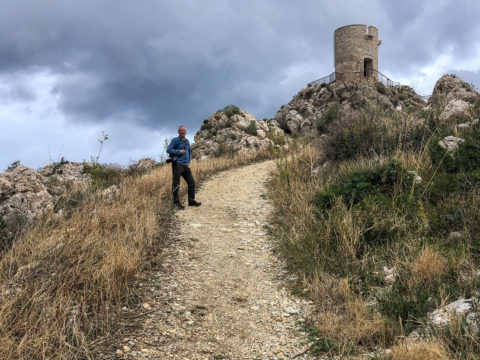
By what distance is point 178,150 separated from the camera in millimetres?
8180

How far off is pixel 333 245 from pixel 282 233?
1.17 m

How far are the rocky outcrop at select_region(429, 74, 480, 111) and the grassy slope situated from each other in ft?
8.55

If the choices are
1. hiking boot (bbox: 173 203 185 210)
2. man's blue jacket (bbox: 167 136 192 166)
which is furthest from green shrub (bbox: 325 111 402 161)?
hiking boot (bbox: 173 203 185 210)

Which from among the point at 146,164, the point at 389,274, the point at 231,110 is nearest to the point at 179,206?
the point at 389,274

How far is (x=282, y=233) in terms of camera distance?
599 centimetres

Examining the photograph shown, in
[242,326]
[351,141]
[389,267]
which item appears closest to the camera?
[242,326]

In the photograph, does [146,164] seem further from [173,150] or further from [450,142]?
[450,142]

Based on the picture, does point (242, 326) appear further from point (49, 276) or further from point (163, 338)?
point (49, 276)

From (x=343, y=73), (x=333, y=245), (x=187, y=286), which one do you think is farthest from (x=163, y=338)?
(x=343, y=73)

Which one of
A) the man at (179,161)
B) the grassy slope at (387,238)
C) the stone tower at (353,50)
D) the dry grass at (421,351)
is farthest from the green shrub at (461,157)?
the stone tower at (353,50)

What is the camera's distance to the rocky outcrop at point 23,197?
554cm

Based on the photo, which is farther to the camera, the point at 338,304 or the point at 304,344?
the point at 338,304

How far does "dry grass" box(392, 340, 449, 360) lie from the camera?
2566mm

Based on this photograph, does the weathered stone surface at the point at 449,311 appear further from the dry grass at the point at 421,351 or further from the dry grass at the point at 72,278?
the dry grass at the point at 72,278
